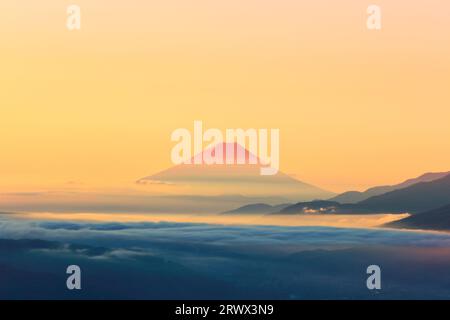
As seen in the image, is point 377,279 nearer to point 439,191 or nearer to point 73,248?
point 439,191

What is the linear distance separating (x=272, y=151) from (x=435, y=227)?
8.68 m

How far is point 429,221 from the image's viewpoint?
Result: 111 feet

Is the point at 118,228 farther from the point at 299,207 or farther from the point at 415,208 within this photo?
the point at 415,208

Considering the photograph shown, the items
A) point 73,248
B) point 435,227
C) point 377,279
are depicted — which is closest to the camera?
point 377,279

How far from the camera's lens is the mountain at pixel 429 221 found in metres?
33.4

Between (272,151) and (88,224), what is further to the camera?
(88,224)

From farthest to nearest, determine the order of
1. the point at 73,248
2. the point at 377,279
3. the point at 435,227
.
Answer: the point at 435,227
the point at 73,248
the point at 377,279

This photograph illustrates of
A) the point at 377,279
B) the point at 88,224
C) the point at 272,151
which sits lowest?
the point at 377,279

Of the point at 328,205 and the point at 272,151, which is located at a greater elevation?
the point at 272,151

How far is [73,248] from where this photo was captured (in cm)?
3086

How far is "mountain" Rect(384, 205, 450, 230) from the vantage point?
33406 mm

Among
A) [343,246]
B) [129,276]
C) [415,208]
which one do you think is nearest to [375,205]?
[415,208]

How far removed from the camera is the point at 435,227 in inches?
1331

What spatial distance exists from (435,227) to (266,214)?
24.7 feet
